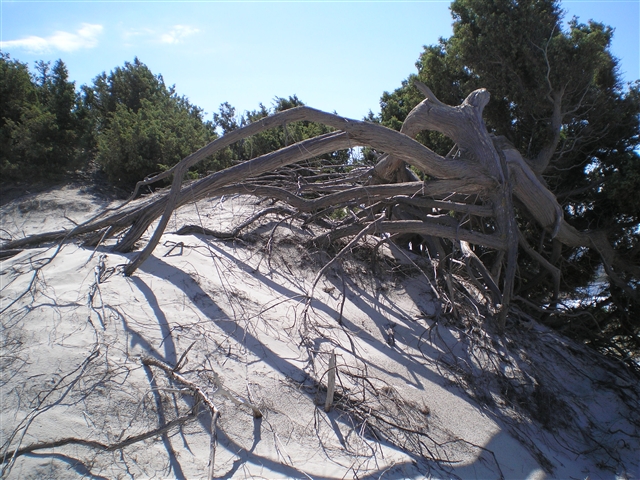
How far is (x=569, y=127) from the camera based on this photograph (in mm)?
7570

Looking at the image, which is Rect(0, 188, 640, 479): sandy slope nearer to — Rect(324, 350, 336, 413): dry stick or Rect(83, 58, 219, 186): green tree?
Rect(324, 350, 336, 413): dry stick

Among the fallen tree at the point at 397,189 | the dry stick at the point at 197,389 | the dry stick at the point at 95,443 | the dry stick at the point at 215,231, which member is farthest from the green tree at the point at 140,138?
the dry stick at the point at 95,443

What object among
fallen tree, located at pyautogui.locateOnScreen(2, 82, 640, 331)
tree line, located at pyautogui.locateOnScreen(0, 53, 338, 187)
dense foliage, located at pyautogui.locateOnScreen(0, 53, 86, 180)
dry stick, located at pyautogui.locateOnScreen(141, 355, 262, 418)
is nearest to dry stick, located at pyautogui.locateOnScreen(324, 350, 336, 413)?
dry stick, located at pyautogui.locateOnScreen(141, 355, 262, 418)

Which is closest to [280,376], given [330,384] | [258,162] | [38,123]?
[330,384]

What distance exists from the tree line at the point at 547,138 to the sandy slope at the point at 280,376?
3.72 feet

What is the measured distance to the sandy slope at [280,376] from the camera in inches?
103

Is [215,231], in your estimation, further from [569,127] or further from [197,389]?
[569,127]

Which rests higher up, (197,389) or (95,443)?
(197,389)

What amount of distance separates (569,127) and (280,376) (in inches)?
267


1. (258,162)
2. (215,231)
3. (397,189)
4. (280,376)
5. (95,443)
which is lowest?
(95,443)

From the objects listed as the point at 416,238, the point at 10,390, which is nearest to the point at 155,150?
the point at 416,238

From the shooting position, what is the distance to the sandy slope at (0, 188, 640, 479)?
261cm

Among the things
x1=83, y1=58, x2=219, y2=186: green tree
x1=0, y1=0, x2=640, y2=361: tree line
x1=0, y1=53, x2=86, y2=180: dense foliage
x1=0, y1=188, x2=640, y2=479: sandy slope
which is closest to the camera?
x1=0, y1=188, x2=640, y2=479: sandy slope

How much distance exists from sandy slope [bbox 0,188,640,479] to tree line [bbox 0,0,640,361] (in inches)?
44.6
